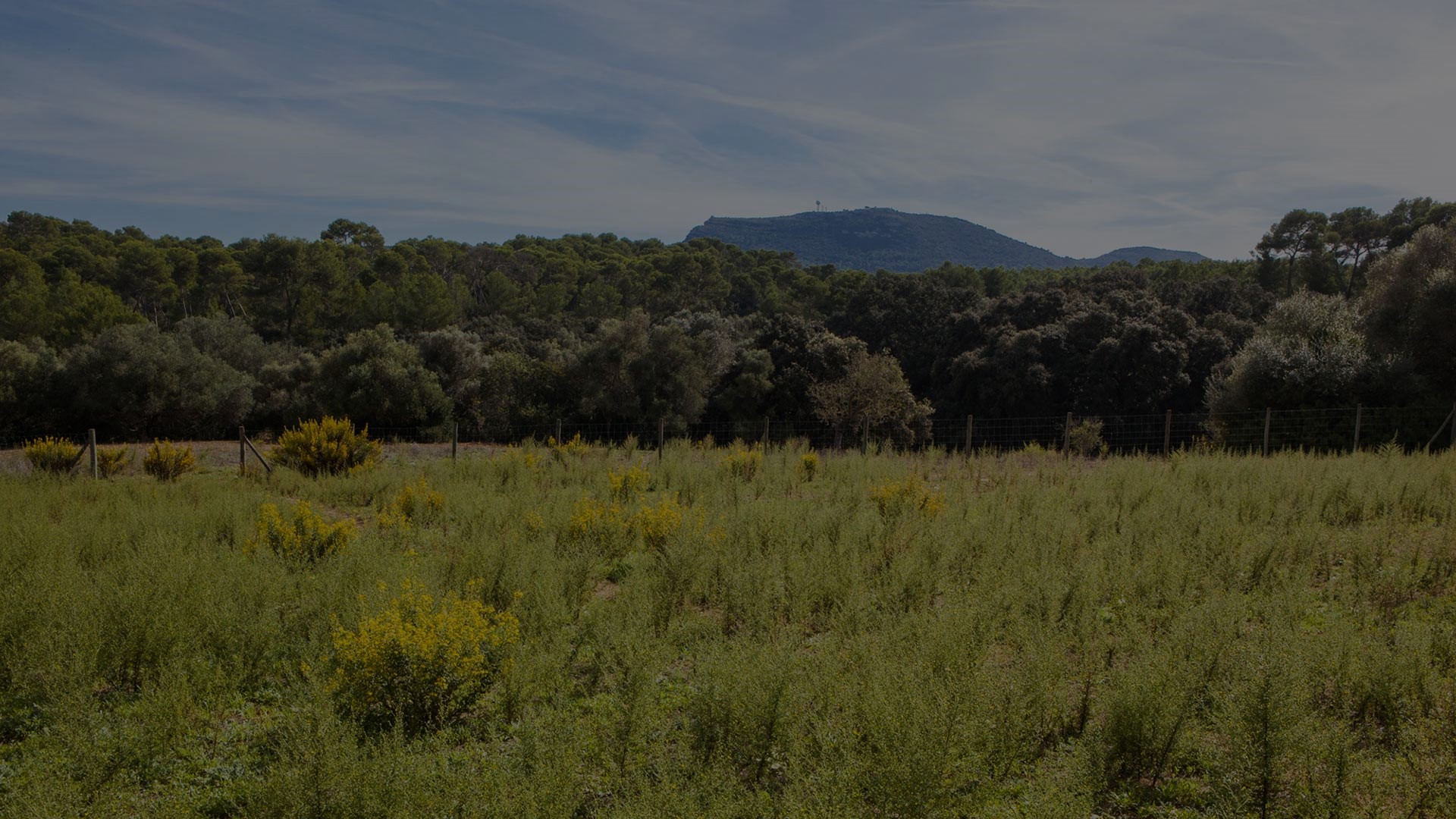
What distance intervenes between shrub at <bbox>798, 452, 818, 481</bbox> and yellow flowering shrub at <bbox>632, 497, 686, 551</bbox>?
5100 millimetres

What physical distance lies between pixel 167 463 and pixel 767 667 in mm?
14153

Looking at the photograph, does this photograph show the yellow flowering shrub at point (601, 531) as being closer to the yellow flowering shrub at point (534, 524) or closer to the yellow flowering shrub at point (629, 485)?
the yellow flowering shrub at point (534, 524)

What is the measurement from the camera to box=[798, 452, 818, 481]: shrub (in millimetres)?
13117

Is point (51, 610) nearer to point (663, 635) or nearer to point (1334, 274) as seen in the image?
point (663, 635)

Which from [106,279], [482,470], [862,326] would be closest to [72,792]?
[482,470]

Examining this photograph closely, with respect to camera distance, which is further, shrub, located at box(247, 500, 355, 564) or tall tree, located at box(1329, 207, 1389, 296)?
tall tree, located at box(1329, 207, 1389, 296)

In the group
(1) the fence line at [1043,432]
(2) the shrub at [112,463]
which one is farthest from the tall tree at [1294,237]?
(2) the shrub at [112,463]

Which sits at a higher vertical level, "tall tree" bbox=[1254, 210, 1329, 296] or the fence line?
"tall tree" bbox=[1254, 210, 1329, 296]

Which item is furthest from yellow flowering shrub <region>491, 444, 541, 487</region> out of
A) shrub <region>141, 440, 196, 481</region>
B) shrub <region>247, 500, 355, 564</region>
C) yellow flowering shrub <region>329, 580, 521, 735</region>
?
yellow flowering shrub <region>329, 580, 521, 735</region>

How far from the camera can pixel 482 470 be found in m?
13.0

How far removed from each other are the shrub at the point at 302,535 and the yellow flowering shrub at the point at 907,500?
19.1 feet

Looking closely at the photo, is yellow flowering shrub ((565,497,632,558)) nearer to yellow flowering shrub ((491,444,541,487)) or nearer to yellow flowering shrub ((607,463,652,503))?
yellow flowering shrub ((607,463,652,503))

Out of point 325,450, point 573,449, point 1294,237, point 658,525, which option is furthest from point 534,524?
point 1294,237

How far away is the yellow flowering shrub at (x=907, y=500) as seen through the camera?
9094 millimetres
